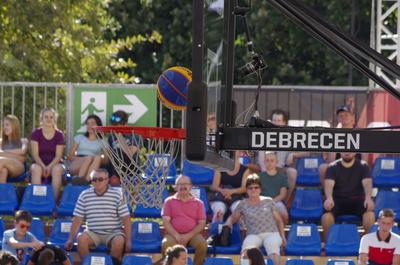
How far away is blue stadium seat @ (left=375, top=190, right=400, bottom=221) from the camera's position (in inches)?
594

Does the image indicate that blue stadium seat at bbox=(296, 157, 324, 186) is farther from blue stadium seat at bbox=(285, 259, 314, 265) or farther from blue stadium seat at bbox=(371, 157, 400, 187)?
blue stadium seat at bbox=(285, 259, 314, 265)

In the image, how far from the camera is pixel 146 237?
1474 centimetres

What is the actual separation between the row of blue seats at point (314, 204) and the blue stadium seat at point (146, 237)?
1718 millimetres

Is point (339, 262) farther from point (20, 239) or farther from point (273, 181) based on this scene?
point (20, 239)

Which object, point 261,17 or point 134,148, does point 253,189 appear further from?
point 261,17

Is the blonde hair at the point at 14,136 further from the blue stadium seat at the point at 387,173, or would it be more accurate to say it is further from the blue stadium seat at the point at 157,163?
the blue stadium seat at the point at 157,163

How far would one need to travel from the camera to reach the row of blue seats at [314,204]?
49.5 feet

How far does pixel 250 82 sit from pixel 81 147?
9.05 metres

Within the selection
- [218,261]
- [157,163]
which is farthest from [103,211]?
[157,163]

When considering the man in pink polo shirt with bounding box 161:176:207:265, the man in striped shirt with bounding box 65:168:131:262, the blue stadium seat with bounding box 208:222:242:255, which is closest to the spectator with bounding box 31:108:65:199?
the man in striped shirt with bounding box 65:168:131:262

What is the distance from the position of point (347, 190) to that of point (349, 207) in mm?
236

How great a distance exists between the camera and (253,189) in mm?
14305

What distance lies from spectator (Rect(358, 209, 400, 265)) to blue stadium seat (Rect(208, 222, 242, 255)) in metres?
1.60

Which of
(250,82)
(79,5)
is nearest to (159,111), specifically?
(79,5)
